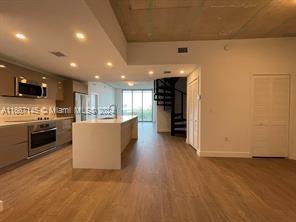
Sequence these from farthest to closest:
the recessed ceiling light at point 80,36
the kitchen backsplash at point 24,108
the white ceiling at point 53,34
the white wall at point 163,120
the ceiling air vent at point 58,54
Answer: the white wall at point 163,120 < the kitchen backsplash at point 24,108 < the ceiling air vent at point 58,54 < the recessed ceiling light at point 80,36 < the white ceiling at point 53,34

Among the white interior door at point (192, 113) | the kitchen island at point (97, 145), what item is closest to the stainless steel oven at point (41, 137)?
the kitchen island at point (97, 145)

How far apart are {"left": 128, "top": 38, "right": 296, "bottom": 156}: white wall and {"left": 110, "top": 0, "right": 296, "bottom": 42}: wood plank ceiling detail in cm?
23

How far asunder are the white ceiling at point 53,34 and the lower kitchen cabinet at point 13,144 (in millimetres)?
1582

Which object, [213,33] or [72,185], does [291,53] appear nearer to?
[213,33]

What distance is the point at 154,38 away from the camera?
4.34 metres

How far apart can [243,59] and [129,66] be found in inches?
116

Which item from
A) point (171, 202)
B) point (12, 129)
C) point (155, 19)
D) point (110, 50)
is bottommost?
→ point (171, 202)

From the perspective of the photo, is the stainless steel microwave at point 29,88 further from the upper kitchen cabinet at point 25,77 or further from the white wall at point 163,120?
the white wall at point 163,120

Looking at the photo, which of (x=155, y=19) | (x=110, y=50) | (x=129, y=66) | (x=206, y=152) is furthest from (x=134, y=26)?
(x=206, y=152)

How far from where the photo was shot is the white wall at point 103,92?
925 centimetres

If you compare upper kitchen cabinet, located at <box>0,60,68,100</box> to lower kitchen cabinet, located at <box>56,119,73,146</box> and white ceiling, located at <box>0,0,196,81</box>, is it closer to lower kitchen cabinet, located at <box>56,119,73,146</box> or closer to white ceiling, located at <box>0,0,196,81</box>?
white ceiling, located at <box>0,0,196,81</box>

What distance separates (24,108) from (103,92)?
254 inches

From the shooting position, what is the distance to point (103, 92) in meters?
11.0

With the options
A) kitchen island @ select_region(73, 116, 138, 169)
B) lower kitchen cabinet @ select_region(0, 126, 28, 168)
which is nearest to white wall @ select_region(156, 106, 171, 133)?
kitchen island @ select_region(73, 116, 138, 169)
